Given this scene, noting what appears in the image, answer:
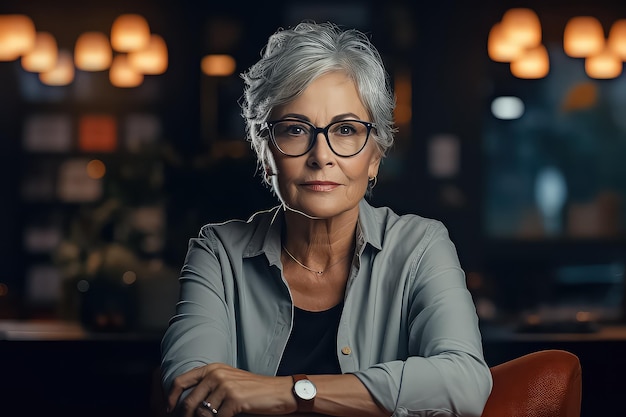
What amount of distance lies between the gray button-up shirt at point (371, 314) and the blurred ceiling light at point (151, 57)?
2984 mm

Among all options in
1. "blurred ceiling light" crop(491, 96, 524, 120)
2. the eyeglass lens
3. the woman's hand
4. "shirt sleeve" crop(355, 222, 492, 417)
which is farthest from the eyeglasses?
"blurred ceiling light" crop(491, 96, 524, 120)

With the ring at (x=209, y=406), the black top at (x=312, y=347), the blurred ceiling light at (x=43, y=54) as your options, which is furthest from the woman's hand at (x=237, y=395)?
the blurred ceiling light at (x=43, y=54)

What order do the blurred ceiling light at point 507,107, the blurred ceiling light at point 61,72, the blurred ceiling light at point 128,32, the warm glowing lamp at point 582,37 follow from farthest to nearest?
the blurred ceiling light at point 507,107 < the warm glowing lamp at point 582,37 < the blurred ceiling light at point 61,72 < the blurred ceiling light at point 128,32

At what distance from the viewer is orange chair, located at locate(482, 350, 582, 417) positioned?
1859mm

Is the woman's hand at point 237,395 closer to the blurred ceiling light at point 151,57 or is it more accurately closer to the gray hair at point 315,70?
the gray hair at point 315,70

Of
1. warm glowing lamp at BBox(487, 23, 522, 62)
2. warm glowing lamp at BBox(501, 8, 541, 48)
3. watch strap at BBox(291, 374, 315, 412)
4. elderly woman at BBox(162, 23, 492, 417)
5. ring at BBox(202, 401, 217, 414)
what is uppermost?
warm glowing lamp at BBox(501, 8, 541, 48)

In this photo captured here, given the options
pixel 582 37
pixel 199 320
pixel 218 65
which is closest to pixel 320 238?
pixel 199 320

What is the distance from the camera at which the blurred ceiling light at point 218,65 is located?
16.1ft

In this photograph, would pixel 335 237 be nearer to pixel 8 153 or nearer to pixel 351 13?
pixel 351 13

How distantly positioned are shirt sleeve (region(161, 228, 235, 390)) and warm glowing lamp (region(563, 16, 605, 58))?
3498 mm

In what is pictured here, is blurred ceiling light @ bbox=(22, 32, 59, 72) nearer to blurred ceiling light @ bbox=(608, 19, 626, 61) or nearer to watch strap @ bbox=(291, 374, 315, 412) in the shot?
blurred ceiling light @ bbox=(608, 19, 626, 61)

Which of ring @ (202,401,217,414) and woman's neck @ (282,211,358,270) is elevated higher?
woman's neck @ (282,211,358,270)

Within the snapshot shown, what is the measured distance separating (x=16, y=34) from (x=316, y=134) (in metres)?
3.42

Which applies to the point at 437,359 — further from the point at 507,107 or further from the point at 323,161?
the point at 507,107
